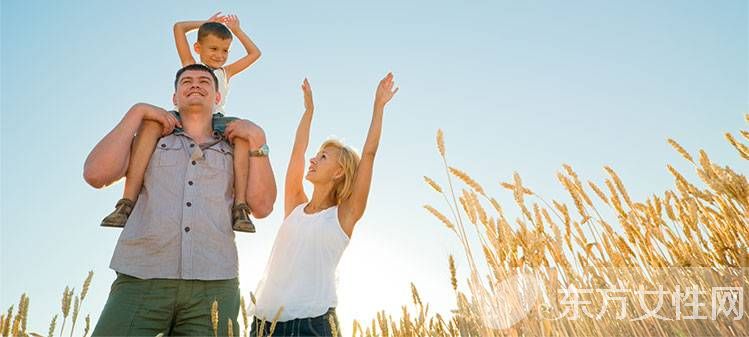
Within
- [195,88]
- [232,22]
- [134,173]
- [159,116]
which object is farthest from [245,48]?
[134,173]

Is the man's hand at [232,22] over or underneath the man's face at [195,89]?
over

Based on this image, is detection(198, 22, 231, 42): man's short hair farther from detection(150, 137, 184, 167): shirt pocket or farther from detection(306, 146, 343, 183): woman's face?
detection(150, 137, 184, 167): shirt pocket

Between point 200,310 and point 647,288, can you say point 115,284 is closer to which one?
point 200,310

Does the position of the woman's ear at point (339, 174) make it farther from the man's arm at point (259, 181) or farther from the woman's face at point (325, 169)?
the man's arm at point (259, 181)

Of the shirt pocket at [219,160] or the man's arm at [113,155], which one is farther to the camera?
the shirt pocket at [219,160]

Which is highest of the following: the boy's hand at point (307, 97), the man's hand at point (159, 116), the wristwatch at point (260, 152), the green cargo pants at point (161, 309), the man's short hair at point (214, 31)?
the man's short hair at point (214, 31)

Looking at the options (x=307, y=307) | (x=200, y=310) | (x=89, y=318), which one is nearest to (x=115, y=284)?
(x=200, y=310)

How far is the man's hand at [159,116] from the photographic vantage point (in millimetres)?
3111

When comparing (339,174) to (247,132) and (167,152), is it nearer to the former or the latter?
(247,132)

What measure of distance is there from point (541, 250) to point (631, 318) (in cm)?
63

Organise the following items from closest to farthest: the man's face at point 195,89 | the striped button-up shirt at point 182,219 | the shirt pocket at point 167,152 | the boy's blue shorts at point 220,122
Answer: the striped button-up shirt at point 182,219 → the shirt pocket at point 167,152 → the man's face at point 195,89 → the boy's blue shorts at point 220,122

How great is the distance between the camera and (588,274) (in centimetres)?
230

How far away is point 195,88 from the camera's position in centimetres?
331

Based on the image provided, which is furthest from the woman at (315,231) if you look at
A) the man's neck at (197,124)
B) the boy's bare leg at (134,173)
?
the boy's bare leg at (134,173)
